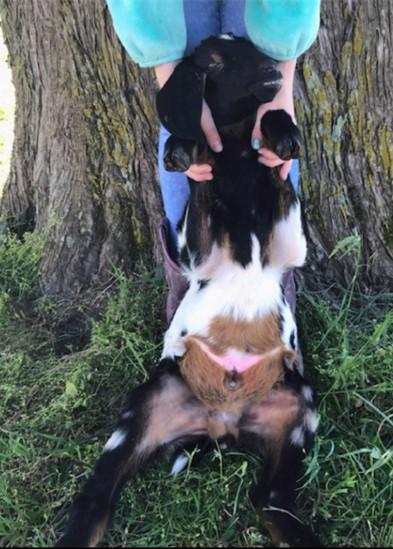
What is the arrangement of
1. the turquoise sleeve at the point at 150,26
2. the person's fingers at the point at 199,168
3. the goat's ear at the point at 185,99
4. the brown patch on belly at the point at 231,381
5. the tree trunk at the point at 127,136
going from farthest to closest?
the tree trunk at the point at 127,136 < the brown patch on belly at the point at 231,381 < the person's fingers at the point at 199,168 < the goat's ear at the point at 185,99 < the turquoise sleeve at the point at 150,26

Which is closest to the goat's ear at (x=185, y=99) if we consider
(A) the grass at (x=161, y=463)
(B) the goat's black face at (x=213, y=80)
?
(B) the goat's black face at (x=213, y=80)

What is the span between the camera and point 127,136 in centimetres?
342

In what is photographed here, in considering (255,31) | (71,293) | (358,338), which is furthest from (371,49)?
(71,293)

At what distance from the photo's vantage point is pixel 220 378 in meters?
3.07

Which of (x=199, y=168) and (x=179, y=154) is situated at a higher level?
(x=179, y=154)

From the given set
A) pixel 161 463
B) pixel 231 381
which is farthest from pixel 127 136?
pixel 161 463

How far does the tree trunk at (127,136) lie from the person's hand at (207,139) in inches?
20.8

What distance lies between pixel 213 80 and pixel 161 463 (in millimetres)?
1754

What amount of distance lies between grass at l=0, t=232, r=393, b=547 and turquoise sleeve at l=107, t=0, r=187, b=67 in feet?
4.47

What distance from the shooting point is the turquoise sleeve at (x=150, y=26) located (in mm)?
2596

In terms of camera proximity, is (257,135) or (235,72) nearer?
(235,72)

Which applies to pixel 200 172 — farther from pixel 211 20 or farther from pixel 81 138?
pixel 81 138

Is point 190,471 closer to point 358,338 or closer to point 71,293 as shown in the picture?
point 358,338

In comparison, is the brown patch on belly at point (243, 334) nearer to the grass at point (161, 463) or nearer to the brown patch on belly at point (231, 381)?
the brown patch on belly at point (231, 381)
